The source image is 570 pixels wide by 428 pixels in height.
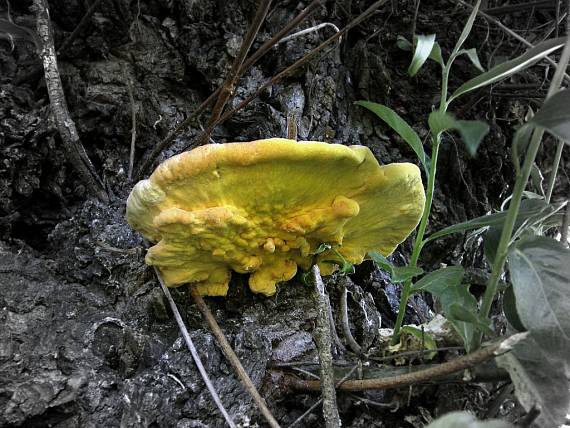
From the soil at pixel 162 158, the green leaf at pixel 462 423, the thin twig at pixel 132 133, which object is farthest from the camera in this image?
the thin twig at pixel 132 133

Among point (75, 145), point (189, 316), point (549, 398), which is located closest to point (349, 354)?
point (189, 316)

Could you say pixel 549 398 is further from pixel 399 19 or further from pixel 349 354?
pixel 399 19

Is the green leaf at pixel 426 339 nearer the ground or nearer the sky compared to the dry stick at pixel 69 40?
nearer the ground

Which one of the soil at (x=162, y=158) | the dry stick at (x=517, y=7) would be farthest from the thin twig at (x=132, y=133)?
the dry stick at (x=517, y=7)

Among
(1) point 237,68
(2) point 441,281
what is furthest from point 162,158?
(2) point 441,281

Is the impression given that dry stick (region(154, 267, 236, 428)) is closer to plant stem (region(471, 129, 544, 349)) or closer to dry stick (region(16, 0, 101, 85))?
plant stem (region(471, 129, 544, 349))

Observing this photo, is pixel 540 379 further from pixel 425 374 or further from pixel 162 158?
pixel 162 158

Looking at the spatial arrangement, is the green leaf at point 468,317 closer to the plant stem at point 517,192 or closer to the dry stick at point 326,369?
the plant stem at point 517,192

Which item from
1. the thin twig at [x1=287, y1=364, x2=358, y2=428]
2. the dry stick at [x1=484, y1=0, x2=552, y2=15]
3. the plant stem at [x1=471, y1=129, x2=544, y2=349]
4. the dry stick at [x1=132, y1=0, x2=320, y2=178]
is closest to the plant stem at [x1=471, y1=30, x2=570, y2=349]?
the plant stem at [x1=471, y1=129, x2=544, y2=349]
